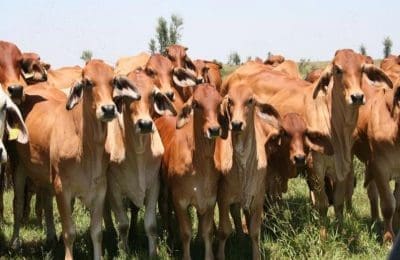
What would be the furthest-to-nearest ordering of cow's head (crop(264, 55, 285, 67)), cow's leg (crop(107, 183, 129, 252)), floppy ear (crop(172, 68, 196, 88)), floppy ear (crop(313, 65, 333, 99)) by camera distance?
cow's head (crop(264, 55, 285, 67)), floppy ear (crop(172, 68, 196, 88)), floppy ear (crop(313, 65, 333, 99)), cow's leg (crop(107, 183, 129, 252))

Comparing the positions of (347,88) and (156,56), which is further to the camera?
(156,56)

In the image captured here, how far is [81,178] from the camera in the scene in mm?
5449

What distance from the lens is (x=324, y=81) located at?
675cm

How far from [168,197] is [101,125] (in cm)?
154

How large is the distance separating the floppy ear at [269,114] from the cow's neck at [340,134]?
0.95m

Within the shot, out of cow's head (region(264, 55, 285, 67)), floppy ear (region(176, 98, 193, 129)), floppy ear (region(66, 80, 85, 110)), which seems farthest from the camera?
cow's head (region(264, 55, 285, 67))

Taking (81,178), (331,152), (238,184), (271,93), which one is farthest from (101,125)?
(271,93)

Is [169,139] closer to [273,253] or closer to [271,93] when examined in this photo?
[273,253]

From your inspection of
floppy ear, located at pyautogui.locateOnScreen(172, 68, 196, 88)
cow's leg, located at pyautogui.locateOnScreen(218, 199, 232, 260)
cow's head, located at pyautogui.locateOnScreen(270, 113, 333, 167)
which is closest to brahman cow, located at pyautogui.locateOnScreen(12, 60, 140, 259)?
cow's leg, located at pyautogui.locateOnScreen(218, 199, 232, 260)

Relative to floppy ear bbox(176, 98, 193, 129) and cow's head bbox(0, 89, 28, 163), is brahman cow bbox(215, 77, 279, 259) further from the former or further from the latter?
cow's head bbox(0, 89, 28, 163)

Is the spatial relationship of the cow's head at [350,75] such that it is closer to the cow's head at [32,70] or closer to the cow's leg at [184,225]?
the cow's leg at [184,225]

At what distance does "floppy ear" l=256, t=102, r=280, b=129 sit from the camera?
19.7 feet

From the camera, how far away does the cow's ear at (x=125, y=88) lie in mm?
5453

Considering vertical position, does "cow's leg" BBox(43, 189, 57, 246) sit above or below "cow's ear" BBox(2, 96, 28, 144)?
below
